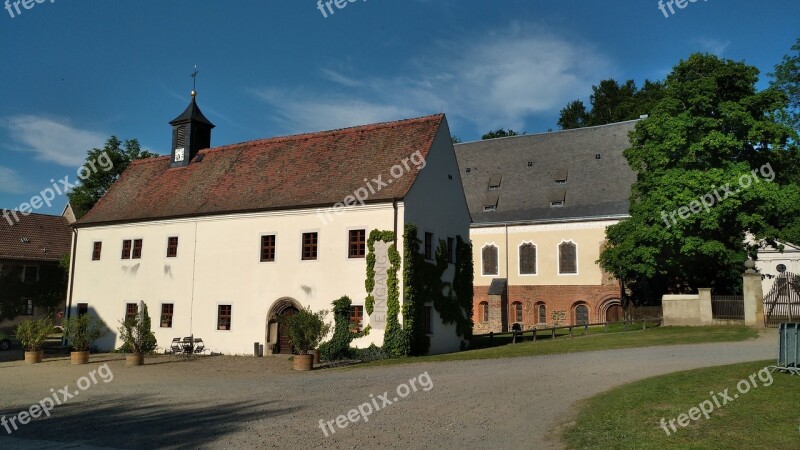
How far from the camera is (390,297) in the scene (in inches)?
932

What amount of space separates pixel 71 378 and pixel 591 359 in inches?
640

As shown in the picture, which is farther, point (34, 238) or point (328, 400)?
point (34, 238)

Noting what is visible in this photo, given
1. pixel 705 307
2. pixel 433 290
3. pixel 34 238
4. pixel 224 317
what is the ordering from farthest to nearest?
pixel 34 238 → pixel 705 307 → pixel 224 317 → pixel 433 290

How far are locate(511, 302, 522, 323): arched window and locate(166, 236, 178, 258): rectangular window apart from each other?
75.5ft

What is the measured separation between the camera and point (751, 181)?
29.0 metres

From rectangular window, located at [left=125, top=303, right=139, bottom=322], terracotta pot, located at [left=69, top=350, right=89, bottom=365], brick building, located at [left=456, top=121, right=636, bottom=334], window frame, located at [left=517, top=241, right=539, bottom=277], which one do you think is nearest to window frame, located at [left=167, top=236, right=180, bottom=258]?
rectangular window, located at [left=125, top=303, right=139, bottom=322]

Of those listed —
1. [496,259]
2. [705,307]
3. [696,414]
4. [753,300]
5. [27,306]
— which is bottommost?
[696,414]

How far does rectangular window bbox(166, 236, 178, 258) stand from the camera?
29.6 m

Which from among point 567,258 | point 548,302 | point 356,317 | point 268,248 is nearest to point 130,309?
point 268,248

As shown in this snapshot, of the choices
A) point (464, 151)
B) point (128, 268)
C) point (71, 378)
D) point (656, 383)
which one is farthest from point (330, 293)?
point (464, 151)

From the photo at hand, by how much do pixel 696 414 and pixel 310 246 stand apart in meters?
18.2

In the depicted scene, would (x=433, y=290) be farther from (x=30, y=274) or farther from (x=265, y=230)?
(x=30, y=274)

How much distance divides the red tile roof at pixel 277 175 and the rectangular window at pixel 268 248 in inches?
52.2

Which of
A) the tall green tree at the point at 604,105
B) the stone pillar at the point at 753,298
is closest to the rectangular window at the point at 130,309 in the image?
the stone pillar at the point at 753,298
